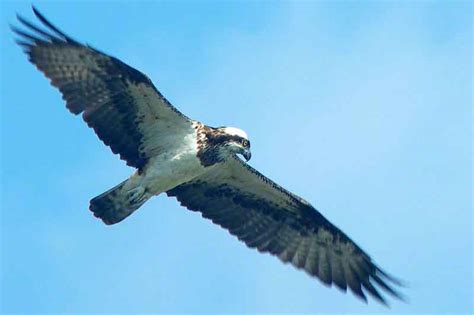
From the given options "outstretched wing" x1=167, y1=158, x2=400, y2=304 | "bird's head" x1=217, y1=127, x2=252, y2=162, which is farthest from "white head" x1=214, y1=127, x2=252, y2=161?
"outstretched wing" x1=167, y1=158, x2=400, y2=304

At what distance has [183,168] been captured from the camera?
59.9 ft

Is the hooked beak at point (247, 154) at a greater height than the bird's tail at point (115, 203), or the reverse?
the hooked beak at point (247, 154)

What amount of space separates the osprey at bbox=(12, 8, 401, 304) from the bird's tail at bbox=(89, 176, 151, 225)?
14mm

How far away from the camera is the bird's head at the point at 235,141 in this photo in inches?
716

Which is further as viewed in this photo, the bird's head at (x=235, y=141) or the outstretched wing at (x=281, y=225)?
the outstretched wing at (x=281, y=225)

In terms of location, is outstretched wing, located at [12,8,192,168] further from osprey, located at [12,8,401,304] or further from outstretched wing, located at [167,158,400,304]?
outstretched wing, located at [167,158,400,304]

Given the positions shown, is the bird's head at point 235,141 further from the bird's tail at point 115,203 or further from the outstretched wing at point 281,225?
the bird's tail at point 115,203

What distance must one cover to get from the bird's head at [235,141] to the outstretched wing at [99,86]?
507mm

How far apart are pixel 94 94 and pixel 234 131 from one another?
2.00 metres

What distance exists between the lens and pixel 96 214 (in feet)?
59.7

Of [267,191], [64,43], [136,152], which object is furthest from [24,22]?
[267,191]

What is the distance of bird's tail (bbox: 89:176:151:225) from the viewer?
18.2 metres

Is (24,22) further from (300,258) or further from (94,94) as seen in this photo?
(300,258)

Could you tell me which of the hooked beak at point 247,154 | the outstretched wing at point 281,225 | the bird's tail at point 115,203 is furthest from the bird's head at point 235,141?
the bird's tail at point 115,203
